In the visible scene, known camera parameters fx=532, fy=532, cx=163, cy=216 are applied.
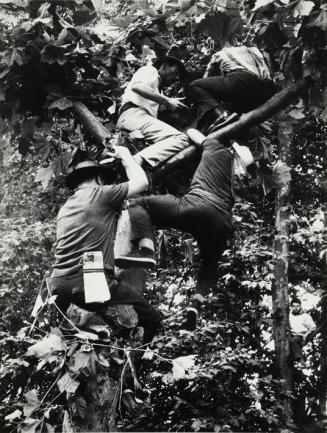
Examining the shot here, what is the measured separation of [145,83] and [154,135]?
0.49 metres

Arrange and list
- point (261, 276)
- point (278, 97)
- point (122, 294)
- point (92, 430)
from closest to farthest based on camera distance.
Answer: point (92, 430) → point (122, 294) → point (278, 97) → point (261, 276)

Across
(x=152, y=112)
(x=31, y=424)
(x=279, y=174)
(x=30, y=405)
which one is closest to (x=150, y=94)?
(x=152, y=112)

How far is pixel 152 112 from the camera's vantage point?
5035mm

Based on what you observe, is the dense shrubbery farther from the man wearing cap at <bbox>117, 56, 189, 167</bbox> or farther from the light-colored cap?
the light-colored cap

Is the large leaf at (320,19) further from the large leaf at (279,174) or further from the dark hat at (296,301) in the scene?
the dark hat at (296,301)

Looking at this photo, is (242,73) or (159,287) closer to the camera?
(242,73)

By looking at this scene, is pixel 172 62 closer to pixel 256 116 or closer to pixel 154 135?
pixel 154 135

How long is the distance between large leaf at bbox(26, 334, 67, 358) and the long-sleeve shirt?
2840 millimetres

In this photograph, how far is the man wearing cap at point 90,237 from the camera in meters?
3.88

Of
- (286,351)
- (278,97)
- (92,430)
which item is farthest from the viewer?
(286,351)

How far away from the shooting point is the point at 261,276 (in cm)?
898

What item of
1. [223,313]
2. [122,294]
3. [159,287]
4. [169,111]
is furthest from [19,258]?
[122,294]

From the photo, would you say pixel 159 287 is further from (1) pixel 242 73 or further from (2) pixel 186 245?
A: (1) pixel 242 73

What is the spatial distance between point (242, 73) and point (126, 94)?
1.09 m
